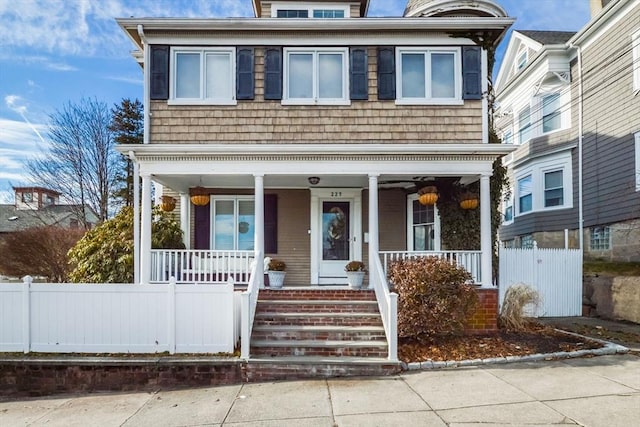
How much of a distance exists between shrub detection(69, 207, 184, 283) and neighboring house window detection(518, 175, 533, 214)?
12456 mm

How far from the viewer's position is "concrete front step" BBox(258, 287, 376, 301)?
8.43 meters

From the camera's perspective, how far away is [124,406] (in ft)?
18.4

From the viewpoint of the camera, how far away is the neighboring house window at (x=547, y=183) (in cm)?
1444

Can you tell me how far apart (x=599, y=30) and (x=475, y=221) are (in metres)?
8.16

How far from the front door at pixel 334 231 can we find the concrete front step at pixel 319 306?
2.29 meters

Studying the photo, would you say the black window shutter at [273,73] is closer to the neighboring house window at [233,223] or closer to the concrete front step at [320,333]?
the neighboring house window at [233,223]

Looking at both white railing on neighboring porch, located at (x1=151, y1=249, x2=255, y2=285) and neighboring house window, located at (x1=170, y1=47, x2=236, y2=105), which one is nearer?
white railing on neighboring porch, located at (x1=151, y1=249, x2=255, y2=285)

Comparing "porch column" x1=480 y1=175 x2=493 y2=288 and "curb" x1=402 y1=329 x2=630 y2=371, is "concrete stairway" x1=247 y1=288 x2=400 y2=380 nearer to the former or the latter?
"curb" x1=402 y1=329 x2=630 y2=371

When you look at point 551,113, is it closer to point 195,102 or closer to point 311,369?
point 195,102

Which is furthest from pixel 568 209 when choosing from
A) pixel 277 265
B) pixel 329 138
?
pixel 277 265

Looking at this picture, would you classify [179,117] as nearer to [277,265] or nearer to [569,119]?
[277,265]

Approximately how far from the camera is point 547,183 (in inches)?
597

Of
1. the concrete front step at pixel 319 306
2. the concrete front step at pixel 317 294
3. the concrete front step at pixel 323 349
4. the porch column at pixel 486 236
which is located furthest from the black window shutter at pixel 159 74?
the porch column at pixel 486 236

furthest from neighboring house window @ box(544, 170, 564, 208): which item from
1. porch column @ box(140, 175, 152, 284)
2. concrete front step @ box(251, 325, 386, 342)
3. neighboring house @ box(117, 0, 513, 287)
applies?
porch column @ box(140, 175, 152, 284)
